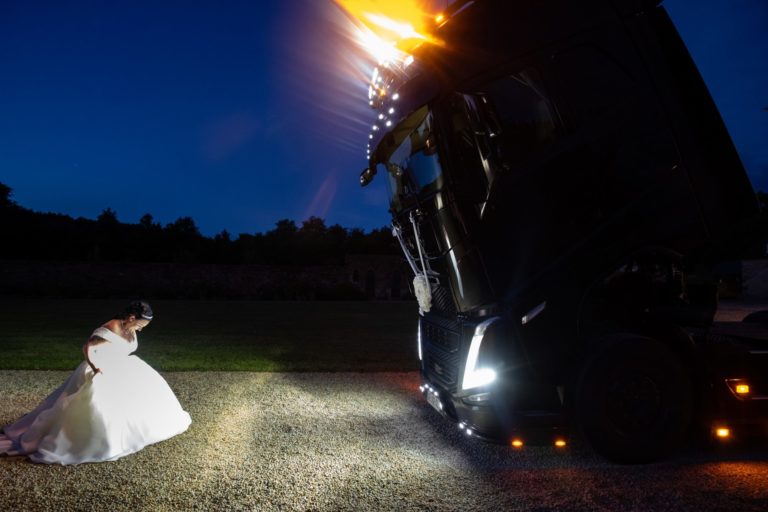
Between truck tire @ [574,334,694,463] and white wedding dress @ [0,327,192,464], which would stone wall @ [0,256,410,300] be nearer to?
white wedding dress @ [0,327,192,464]

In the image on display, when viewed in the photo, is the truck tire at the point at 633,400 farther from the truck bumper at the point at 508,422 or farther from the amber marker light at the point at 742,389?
the amber marker light at the point at 742,389

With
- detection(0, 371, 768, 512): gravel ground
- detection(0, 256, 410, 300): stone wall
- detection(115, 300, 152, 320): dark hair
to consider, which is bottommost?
detection(0, 371, 768, 512): gravel ground

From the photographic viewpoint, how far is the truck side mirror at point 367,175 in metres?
5.80

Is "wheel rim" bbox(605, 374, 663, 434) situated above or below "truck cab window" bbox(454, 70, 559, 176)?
below

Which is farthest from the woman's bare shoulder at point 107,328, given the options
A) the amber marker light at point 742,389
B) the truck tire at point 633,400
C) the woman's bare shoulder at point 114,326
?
the amber marker light at point 742,389

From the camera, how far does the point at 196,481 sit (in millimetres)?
3998

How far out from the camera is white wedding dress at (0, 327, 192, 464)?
4.46m

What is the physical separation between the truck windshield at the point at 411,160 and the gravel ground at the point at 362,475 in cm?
245

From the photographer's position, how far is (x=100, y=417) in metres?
4.57

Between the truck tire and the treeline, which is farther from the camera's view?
the treeline

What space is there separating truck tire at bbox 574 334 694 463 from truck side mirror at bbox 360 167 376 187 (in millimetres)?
3089

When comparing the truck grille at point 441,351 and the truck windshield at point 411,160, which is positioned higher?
the truck windshield at point 411,160

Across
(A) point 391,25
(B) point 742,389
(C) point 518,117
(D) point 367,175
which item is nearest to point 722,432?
(B) point 742,389

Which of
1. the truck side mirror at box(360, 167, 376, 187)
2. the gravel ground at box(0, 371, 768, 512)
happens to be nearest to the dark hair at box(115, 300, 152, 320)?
the gravel ground at box(0, 371, 768, 512)
